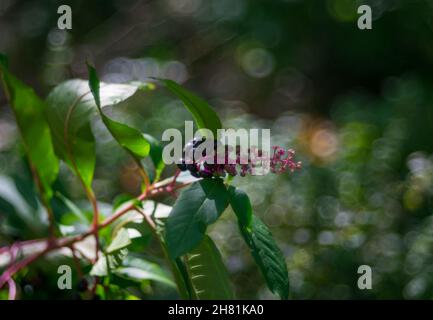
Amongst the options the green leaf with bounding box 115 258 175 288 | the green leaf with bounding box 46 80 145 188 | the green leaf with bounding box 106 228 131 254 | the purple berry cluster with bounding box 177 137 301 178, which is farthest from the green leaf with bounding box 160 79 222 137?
the green leaf with bounding box 115 258 175 288

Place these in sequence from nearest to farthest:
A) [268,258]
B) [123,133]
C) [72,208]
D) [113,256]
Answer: [268,258], [123,133], [113,256], [72,208]

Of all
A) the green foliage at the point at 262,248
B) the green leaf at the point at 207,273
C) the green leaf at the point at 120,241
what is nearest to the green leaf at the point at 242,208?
the green foliage at the point at 262,248

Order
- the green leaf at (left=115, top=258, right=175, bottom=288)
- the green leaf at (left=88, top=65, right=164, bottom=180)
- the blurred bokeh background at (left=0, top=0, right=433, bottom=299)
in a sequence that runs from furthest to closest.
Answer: the blurred bokeh background at (left=0, top=0, right=433, bottom=299) → the green leaf at (left=115, top=258, right=175, bottom=288) → the green leaf at (left=88, top=65, right=164, bottom=180)

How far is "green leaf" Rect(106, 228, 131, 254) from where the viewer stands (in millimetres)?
1216

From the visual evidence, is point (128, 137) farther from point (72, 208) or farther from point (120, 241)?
point (72, 208)

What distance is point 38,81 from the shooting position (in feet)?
15.0

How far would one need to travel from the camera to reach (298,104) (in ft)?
15.4

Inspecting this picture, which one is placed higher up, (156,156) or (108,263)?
(156,156)

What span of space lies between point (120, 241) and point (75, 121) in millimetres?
251

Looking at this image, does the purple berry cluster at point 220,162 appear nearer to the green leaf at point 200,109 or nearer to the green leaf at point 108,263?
the green leaf at point 200,109

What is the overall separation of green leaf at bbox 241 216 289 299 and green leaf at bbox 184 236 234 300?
0.13 m

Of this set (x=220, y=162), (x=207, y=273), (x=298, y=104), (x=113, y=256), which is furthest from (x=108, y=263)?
(x=298, y=104)

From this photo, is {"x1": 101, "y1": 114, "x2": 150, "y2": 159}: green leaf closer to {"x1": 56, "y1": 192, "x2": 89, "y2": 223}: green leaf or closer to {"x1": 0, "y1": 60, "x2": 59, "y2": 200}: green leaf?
{"x1": 0, "y1": 60, "x2": 59, "y2": 200}: green leaf
